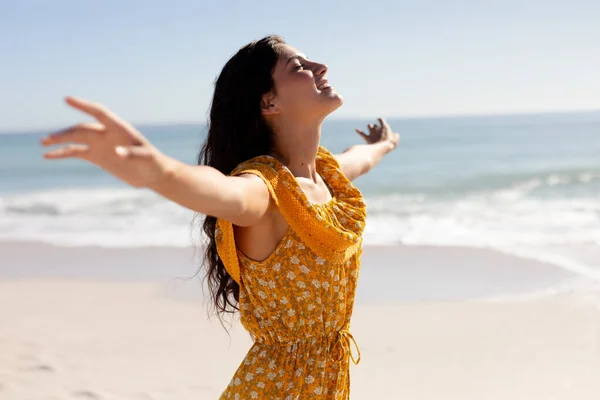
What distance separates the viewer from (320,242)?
2508 mm

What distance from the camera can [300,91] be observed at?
2.67 metres

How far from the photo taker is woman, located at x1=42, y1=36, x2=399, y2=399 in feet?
8.17

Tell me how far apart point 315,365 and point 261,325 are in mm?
233

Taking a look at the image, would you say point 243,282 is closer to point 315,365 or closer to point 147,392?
point 315,365

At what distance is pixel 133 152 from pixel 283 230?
1.02 metres

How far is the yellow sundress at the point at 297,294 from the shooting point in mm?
2488

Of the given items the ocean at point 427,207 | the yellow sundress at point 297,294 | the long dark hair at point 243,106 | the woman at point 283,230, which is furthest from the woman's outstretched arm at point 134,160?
the ocean at point 427,207

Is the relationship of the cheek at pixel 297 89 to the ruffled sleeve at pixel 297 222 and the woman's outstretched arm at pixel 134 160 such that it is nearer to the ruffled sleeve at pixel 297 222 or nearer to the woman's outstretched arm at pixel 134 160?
the ruffled sleeve at pixel 297 222

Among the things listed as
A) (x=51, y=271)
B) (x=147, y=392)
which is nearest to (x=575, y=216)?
(x=51, y=271)

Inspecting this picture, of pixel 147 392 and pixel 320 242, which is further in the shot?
Result: pixel 147 392

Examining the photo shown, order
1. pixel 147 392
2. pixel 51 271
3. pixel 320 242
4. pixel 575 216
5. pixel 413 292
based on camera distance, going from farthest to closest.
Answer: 1. pixel 575 216
2. pixel 51 271
3. pixel 413 292
4. pixel 147 392
5. pixel 320 242

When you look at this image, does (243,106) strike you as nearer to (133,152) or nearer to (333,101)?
(333,101)

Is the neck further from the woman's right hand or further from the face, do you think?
the woman's right hand

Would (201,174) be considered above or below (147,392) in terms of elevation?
above
